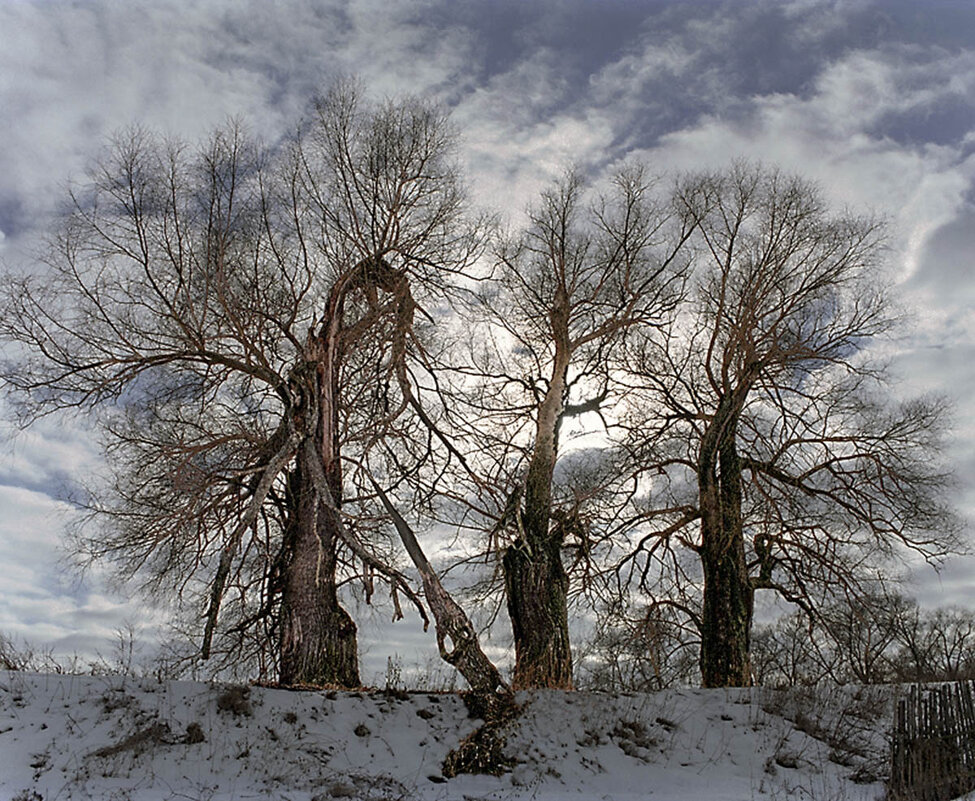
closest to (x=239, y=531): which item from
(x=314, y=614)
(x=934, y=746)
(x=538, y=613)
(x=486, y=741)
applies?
(x=314, y=614)

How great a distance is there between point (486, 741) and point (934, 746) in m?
5.15

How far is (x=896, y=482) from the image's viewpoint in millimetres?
16281

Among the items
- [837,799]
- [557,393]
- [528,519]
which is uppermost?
[557,393]

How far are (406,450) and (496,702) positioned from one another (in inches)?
207

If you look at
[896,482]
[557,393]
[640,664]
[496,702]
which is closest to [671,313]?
[557,393]

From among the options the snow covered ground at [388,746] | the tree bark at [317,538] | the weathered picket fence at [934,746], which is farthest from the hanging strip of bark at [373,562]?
the weathered picket fence at [934,746]

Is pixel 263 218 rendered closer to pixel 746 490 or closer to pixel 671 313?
pixel 671 313

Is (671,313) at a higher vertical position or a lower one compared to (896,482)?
higher

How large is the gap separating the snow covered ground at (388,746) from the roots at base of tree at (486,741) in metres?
0.11

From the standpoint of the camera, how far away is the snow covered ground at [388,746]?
8.66 metres

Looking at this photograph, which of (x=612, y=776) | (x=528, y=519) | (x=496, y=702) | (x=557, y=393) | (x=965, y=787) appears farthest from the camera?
(x=557, y=393)

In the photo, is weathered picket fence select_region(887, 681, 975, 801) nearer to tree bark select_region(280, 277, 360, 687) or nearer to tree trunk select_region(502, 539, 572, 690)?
tree trunk select_region(502, 539, 572, 690)

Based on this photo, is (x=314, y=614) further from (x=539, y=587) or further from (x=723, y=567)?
(x=723, y=567)

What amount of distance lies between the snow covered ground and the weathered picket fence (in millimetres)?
630
